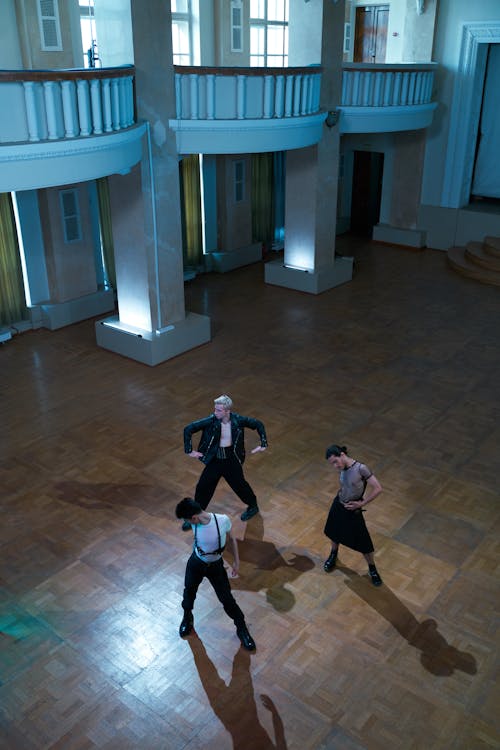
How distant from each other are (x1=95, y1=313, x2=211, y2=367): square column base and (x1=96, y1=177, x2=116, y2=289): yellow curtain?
7.01ft

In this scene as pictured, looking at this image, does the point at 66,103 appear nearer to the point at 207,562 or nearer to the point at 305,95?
the point at 305,95

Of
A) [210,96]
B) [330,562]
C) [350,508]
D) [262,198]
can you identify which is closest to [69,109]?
[210,96]

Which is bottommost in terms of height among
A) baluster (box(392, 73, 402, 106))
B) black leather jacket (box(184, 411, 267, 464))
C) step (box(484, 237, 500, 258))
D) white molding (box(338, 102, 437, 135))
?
step (box(484, 237, 500, 258))

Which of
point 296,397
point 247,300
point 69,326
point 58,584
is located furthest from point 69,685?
point 247,300

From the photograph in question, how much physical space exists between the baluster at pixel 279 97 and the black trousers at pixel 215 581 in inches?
292

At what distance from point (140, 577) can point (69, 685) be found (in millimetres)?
1181

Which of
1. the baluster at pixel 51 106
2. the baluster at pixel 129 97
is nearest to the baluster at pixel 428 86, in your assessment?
the baluster at pixel 129 97

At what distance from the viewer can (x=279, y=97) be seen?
10.3 m

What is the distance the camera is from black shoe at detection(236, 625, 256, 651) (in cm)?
531

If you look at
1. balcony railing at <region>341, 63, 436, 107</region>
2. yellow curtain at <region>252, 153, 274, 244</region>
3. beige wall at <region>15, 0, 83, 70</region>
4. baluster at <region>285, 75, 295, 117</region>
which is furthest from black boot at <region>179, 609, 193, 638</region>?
yellow curtain at <region>252, 153, 274, 244</region>

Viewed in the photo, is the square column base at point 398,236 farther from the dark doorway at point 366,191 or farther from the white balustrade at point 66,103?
the white balustrade at point 66,103

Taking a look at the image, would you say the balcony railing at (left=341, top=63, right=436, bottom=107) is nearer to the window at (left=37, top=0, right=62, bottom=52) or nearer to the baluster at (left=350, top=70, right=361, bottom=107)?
the baluster at (left=350, top=70, right=361, bottom=107)

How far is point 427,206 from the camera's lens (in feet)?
50.6

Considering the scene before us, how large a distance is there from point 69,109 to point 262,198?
805 cm
